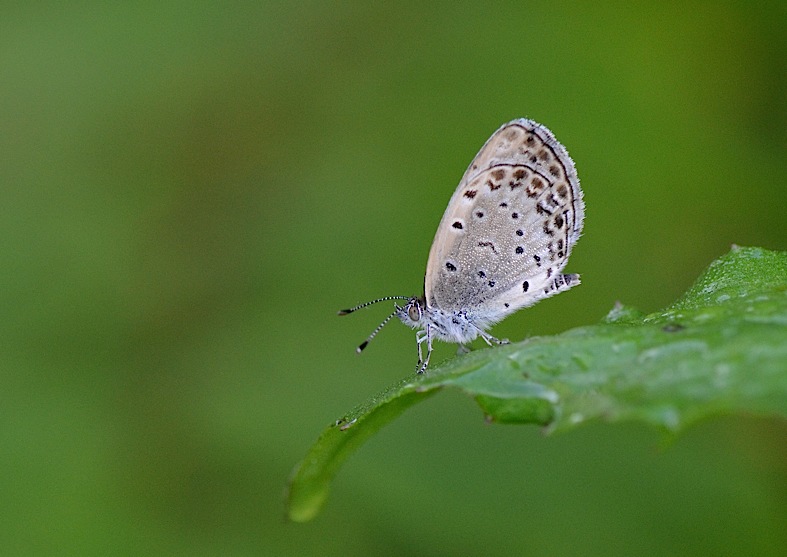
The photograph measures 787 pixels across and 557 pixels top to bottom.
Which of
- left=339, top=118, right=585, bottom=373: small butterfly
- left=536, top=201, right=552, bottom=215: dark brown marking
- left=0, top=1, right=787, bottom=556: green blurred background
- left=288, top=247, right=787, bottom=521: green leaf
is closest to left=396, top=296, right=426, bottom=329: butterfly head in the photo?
left=339, top=118, right=585, bottom=373: small butterfly

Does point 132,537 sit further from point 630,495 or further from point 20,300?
point 630,495

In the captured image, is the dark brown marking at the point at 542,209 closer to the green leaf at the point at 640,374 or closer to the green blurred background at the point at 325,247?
the green blurred background at the point at 325,247

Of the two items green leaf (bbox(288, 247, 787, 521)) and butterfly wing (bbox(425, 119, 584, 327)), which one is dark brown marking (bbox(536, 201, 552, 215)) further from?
green leaf (bbox(288, 247, 787, 521))

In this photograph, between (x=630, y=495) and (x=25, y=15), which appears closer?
(x=630, y=495)

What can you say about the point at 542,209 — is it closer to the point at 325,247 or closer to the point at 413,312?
the point at 413,312

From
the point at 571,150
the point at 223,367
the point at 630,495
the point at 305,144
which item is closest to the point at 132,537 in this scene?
the point at 223,367
